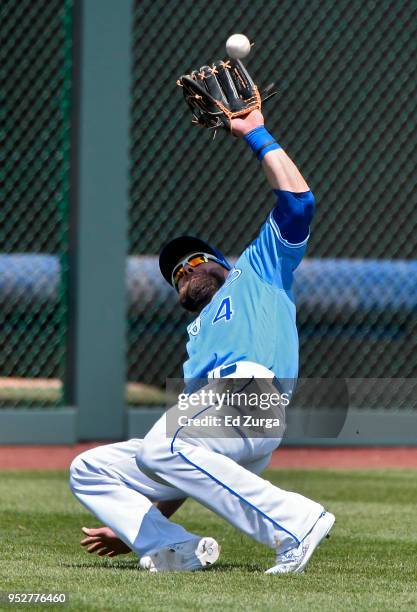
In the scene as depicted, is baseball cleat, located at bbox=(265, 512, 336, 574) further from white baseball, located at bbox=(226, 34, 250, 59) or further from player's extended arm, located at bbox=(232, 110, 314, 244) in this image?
white baseball, located at bbox=(226, 34, 250, 59)

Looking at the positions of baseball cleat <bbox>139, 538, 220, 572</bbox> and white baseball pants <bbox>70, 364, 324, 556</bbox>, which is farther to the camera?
baseball cleat <bbox>139, 538, 220, 572</bbox>

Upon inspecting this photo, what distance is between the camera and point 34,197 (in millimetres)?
10164

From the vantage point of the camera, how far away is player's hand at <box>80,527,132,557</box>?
442cm

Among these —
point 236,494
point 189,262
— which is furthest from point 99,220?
point 236,494

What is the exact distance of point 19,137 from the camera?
34.1ft

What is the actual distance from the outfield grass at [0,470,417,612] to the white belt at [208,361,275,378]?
0.67 metres

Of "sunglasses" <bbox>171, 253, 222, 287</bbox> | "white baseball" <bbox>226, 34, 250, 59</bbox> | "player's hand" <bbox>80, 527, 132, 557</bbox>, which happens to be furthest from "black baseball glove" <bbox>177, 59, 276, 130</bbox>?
"player's hand" <bbox>80, 527, 132, 557</bbox>

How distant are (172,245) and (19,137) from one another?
6.08m

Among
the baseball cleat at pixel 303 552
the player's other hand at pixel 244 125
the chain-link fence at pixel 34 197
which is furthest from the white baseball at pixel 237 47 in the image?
the chain-link fence at pixel 34 197

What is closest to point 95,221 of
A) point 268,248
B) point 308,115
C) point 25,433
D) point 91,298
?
point 91,298

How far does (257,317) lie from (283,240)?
10.7 inches

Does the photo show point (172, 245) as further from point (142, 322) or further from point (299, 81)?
point (299, 81)

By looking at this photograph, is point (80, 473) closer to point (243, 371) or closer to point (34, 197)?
point (243, 371)

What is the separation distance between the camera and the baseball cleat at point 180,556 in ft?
13.8
